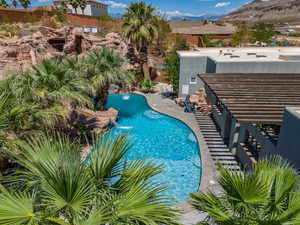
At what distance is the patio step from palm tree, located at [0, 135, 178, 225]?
7467 millimetres

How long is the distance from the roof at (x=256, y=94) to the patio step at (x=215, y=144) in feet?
10.1

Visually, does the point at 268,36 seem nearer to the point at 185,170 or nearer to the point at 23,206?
the point at 185,170

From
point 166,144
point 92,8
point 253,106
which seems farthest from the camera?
point 92,8

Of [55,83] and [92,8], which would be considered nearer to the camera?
[55,83]

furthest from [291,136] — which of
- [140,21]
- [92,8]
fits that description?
[92,8]

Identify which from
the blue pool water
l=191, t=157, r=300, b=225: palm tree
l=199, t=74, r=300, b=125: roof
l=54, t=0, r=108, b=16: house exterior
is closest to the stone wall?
the blue pool water

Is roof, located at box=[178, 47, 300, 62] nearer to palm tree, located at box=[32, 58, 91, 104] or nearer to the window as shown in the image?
the window

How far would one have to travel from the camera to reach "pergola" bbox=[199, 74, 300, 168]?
820 centimetres

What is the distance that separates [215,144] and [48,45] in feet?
73.4

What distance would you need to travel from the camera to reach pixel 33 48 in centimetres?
2131

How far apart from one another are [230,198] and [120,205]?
1.90 metres

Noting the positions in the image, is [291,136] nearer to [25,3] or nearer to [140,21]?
[140,21]

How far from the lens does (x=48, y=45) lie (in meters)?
23.9

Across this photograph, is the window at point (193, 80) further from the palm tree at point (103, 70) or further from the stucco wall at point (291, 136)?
the stucco wall at point (291, 136)
